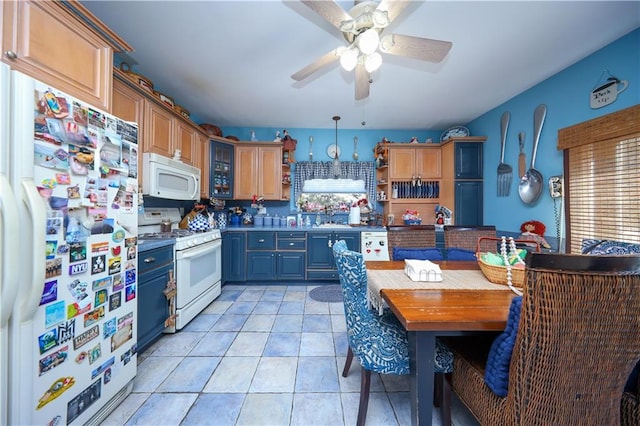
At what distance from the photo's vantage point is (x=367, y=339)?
1.14 m

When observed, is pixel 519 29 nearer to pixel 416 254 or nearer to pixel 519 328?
pixel 416 254

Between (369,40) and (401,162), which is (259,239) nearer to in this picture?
(401,162)

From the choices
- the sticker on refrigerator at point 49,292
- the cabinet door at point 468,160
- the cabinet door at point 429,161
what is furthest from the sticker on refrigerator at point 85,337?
the cabinet door at point 468,160

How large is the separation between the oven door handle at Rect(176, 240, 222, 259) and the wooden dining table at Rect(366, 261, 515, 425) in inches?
77.0

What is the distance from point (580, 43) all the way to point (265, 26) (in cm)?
259

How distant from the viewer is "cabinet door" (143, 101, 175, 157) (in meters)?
2.15

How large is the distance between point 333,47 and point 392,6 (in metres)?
0.79

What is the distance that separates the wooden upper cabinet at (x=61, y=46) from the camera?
988 millimetres

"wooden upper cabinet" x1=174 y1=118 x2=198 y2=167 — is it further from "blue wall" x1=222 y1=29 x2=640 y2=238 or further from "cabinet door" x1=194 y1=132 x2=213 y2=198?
"blue wall" x1=222 y1=29 x2=640 y2=238

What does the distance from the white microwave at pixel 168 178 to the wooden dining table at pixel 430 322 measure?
7.55 feet

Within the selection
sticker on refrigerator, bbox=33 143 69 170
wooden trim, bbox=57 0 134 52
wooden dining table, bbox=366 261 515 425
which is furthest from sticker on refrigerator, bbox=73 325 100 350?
wooden trim, bbox=57 0 134 52

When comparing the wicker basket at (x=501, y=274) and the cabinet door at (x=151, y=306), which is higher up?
the wicker basket at (x=501, y=274)

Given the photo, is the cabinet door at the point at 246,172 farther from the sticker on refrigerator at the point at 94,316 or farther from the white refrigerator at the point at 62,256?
the sticker on refrigerator at the point at 94,316

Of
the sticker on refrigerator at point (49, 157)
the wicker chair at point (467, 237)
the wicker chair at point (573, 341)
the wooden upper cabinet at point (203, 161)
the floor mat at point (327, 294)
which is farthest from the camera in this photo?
the wooden upper cabinet at point (203, 161)
